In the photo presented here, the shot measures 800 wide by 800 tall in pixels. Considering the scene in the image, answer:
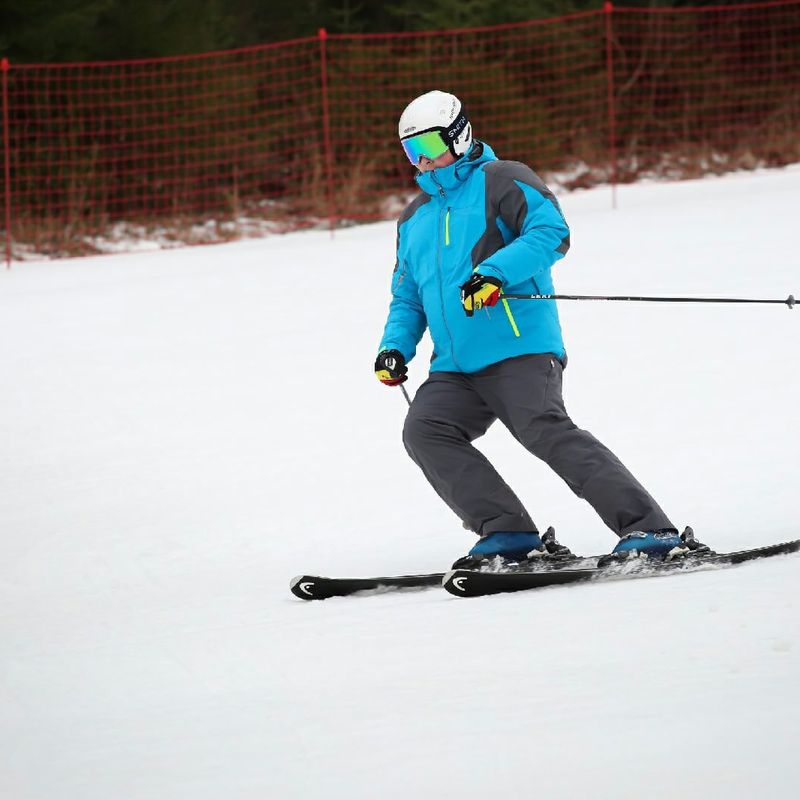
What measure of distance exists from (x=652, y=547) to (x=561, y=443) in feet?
1.24

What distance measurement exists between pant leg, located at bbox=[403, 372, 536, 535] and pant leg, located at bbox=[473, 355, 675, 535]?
11 cm

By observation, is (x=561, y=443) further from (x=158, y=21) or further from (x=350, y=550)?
(x=158, y=21)

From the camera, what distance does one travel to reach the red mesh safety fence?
13383mm

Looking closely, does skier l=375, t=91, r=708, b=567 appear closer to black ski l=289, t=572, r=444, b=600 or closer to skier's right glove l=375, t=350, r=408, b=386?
skier's right glove l=375, t=350, r=408, b=386

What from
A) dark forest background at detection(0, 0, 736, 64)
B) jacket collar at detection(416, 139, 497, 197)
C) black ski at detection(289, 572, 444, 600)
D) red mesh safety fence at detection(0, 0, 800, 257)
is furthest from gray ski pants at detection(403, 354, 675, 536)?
dark forest background at detection(0, 0, 736, 64)

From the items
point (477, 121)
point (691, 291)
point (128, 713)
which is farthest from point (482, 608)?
point (477, 121)

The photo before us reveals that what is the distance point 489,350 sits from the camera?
3871 mm

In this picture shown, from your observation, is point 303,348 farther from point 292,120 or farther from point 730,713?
point 292,120

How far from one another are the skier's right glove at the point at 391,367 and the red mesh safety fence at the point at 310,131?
835cm

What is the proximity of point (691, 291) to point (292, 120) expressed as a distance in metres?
7.66

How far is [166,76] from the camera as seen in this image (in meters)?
14.3

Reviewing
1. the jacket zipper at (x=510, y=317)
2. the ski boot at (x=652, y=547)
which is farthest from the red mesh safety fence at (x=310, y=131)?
the ski boot at (x=652, y=547)

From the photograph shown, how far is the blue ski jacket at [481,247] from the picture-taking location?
379 cm

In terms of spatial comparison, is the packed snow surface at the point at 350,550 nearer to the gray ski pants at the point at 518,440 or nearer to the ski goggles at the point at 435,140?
the gray ski pants at the point at 518,440
